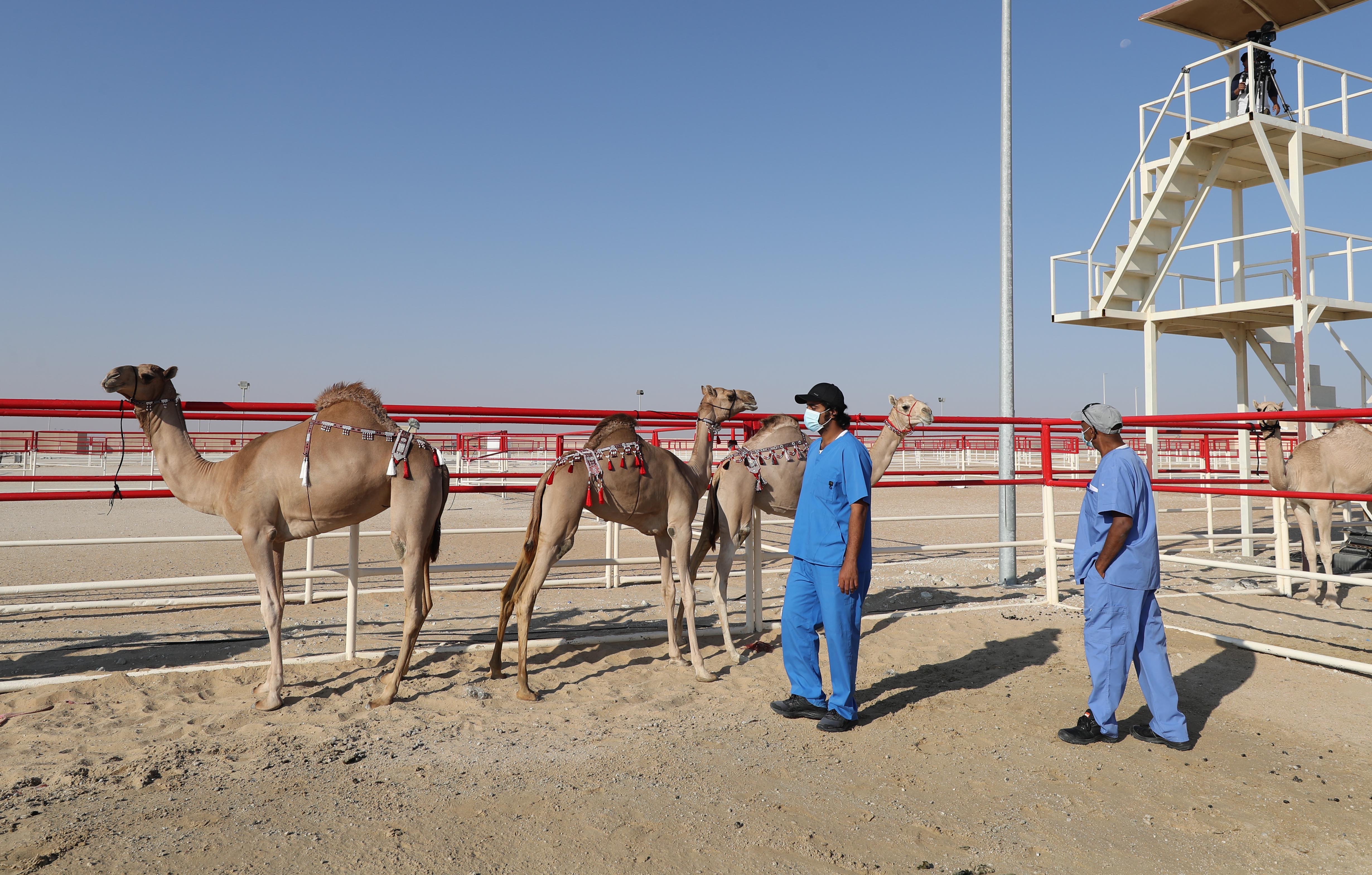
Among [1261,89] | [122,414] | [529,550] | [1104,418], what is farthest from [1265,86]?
[122,414]

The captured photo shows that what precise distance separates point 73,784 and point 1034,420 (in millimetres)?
6981

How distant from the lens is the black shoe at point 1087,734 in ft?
13.2

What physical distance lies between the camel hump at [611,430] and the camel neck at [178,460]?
87.9 inches

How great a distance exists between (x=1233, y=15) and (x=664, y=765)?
14.8 meters

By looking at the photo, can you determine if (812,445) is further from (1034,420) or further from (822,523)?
(1034,420)

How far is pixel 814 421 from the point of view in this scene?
14.9ft

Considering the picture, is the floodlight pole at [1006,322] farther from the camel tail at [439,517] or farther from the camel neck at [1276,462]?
the camel tail at [439,517]

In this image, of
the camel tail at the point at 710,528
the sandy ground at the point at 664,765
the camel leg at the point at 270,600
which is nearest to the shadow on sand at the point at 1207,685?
the sandy ground at the point at 664,765

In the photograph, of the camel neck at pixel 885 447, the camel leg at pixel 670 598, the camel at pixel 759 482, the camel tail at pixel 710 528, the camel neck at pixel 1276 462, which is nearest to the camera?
the camel leg at pixel 670 598

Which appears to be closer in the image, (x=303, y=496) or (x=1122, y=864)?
(x=1122, y=864)

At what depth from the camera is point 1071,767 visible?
3729 millimetres

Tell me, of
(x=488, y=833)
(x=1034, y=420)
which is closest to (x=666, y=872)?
(x=488, y=833)

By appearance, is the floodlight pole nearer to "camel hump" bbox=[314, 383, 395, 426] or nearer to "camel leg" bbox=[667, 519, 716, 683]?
"camel leg" bbox=[667, 519, 716, 683]

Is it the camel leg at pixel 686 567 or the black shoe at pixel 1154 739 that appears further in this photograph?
the camel leg at pixel 686 567
